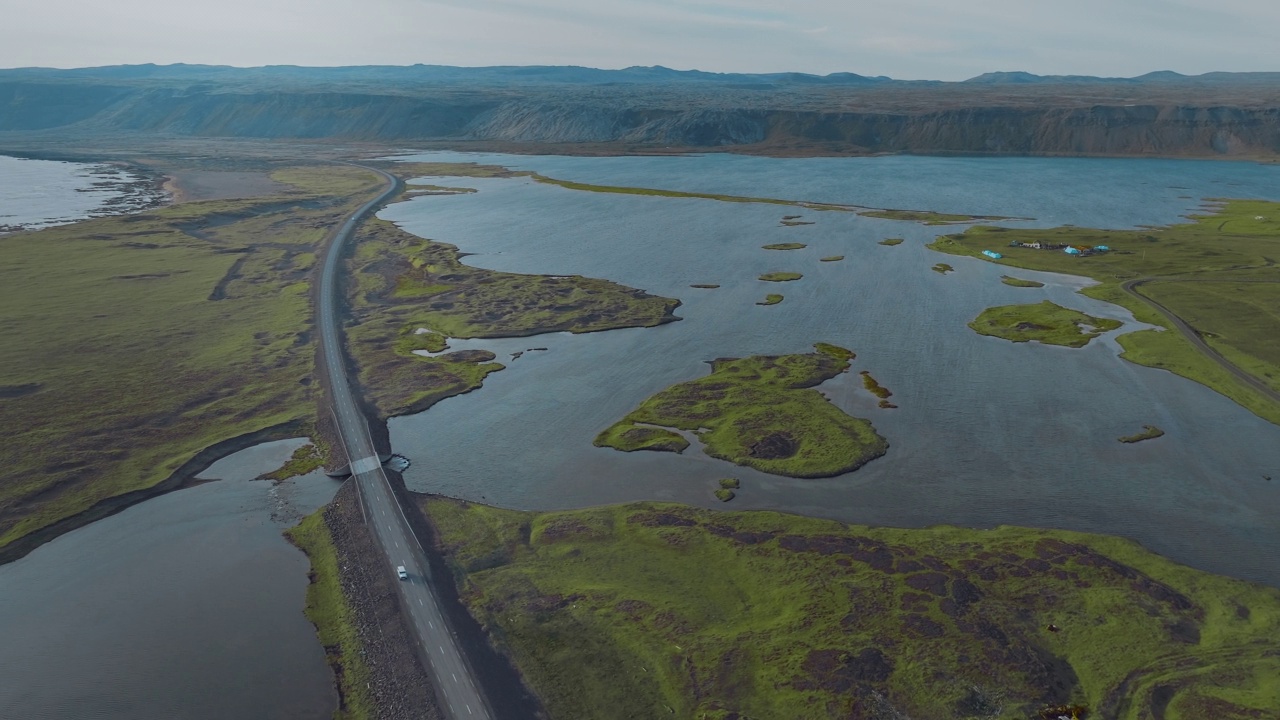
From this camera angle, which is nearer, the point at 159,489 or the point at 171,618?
the point at 171,618

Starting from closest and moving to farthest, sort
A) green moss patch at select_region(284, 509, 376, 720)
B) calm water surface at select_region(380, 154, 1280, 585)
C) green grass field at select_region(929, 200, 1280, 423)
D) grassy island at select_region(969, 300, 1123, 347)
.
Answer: green moss patch at select_region(284, 509, 376, 720)
calm water surface at select_region(380, 154, 1280, 585)
green grass field at select_region(929, 200, 1280, 423)
grassy island at select_region(969, 300, 1123, 347)

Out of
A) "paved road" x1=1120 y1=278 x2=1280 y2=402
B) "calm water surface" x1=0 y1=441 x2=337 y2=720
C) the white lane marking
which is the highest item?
"paved road" x1=1120 y1=278 x2=1280 y2=402

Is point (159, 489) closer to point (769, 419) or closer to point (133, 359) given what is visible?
point (133, 359)

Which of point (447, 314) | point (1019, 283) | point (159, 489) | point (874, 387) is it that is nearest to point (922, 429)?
point (874, 387)

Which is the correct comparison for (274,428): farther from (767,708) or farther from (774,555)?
(767,708)

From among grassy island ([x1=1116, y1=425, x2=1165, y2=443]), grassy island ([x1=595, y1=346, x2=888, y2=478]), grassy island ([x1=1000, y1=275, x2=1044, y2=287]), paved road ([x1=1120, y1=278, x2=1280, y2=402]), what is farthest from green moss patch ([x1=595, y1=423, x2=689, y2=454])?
grassy island ([x1=1000, y1=275, x2=1044, y2=287])

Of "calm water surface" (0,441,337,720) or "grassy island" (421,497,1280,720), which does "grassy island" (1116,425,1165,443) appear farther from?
"calm water surface" (0,441,337,720)
